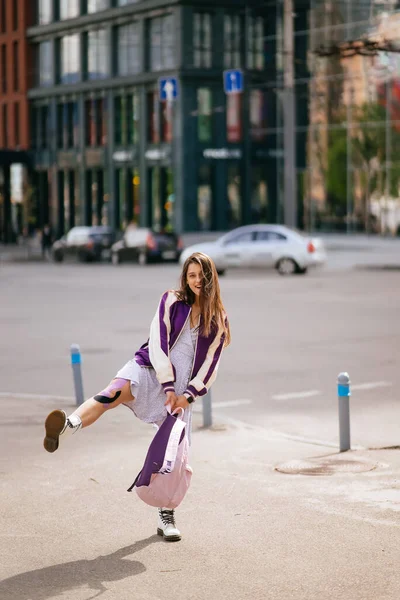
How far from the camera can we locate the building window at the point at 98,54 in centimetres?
6638

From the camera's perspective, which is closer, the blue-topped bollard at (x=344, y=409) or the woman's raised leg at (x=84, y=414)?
the woman's raised leg at (x=84, y=414)

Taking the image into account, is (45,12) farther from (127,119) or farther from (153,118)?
(153,118)

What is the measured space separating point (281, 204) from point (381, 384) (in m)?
49.6

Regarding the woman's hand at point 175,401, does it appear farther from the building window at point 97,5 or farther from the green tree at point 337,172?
the building window at point 97,5

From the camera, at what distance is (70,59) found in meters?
70.1

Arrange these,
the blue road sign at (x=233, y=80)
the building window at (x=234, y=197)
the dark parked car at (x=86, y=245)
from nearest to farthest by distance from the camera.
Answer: the blue road sign at (x=233, y=80) → the dark parked car at (x=86, y=245) → the building window at (x=234, y=197)

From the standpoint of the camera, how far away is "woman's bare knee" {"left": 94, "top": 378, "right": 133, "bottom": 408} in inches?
279

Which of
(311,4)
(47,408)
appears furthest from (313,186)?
(47,408)

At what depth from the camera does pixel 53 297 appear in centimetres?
2811

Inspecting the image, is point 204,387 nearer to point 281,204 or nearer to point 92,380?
point 92,380

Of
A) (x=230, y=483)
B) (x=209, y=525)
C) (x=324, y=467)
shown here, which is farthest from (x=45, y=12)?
(x=209, y=525)

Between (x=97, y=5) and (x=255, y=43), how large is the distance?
10667 mm

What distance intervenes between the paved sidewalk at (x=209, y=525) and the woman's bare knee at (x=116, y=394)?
770mm

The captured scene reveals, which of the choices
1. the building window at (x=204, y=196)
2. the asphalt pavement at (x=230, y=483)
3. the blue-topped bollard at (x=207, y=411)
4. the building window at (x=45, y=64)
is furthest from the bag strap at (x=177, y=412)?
the building window at (x=45, y=64)
